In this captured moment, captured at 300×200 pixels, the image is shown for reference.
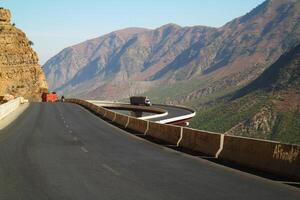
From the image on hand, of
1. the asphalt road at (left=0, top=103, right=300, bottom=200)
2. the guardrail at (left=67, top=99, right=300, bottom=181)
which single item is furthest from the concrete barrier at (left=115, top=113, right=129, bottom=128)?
the asphalt road at (left=0, top=103, right=300, bottom=200)

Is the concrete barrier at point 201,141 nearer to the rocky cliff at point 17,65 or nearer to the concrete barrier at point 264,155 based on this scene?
the concrete barrier at point 264,155

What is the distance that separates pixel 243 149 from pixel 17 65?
101 metres

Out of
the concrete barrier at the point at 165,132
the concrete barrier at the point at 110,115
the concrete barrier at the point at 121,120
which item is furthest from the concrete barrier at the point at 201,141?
the concrete barrier at the point at 110,115

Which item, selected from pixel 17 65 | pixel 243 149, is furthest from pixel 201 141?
pixel 17 65

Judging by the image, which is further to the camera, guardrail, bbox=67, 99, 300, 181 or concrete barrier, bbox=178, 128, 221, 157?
concrete barrier, bbox=178, 128, 221, 157

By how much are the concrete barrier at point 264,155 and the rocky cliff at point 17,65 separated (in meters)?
90.5

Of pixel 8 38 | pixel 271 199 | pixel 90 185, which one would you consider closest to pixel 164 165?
pixel 90 185

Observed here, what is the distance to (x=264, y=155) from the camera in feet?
50.0

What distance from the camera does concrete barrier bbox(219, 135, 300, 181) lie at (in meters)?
13.9

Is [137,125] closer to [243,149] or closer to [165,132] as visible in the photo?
[165,132]

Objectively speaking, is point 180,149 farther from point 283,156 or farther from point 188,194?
point 188,194

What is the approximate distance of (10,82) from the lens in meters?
107

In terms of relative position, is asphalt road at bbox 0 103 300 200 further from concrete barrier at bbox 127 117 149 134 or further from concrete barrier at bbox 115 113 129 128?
concrete barrier at bbox 115 113 129 128

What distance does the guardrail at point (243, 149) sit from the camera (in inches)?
551
